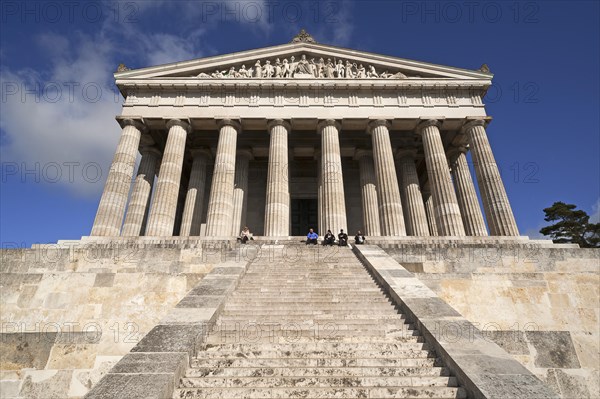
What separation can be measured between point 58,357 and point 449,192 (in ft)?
70.7

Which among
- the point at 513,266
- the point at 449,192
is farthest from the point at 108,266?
the point at 449,192

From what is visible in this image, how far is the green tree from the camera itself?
42237mm

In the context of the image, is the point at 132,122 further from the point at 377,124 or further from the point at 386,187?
the point at 386,187

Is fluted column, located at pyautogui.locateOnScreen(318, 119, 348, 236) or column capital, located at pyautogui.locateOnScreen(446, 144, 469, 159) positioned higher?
column capital, located at pyautogui.locateOnScreen(446, 144, 469, 159)

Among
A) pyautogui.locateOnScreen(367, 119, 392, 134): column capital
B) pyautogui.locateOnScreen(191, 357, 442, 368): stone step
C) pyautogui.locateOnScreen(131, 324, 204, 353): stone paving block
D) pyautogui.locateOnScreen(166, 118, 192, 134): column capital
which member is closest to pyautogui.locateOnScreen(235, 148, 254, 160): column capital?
pyautogui.locateOnScreen(166, 118, 192, 134): column capital

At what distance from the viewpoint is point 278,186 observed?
2227cm

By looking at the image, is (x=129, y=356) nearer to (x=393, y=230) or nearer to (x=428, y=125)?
(x=393, y=230)

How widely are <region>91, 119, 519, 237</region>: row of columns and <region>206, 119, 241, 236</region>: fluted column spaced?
0.20 ft

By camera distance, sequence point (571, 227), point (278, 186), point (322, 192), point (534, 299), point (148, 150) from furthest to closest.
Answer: point (571, 227) → point (148, 150) → point (322, 192) → point (278, 186) → point (534, 299)

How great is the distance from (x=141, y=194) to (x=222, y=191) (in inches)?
263

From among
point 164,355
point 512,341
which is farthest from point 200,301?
point 512,341

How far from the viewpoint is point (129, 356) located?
234 inches

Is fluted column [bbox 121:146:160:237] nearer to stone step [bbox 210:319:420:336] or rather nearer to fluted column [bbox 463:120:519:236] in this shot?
stone step [bbox 210:319:420:336]

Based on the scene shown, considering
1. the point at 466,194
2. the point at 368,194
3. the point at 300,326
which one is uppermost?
the point at 368,194
